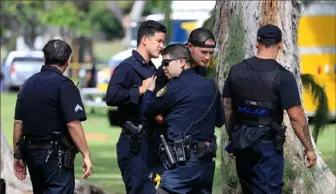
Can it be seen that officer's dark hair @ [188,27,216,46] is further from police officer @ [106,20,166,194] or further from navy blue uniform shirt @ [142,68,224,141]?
police officer @ [106,20,166,194]

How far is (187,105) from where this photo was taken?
26.0 feet

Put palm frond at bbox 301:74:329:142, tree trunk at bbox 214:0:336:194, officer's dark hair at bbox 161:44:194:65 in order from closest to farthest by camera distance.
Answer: officer's dark hair at bbox 161:44:194:65, tree trunk at bbox 214:0:336:194, palm frond at bbox 301:74:329:142

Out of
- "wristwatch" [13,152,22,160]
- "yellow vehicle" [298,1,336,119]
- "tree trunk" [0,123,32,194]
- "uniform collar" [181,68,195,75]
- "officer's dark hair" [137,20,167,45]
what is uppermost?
"officer's dark hair" [137,20,167,45]

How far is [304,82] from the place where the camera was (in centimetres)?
1344

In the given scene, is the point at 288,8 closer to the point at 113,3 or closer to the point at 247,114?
the point at 247,114

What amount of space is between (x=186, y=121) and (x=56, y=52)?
1229 millimetres

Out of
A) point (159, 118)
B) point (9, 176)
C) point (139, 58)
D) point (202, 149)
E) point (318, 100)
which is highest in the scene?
point (139, 58)

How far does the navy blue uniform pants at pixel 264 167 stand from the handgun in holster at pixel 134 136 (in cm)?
88

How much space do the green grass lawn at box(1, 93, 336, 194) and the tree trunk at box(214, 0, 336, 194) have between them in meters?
0.81

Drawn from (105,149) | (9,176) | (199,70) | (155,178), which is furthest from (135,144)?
(105,149)

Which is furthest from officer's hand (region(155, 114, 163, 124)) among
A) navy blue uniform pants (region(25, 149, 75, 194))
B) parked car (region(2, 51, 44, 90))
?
parked car (region(2, 51, 44, 90))

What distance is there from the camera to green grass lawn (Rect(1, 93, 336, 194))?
1422cm

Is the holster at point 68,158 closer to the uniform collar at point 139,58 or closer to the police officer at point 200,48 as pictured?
the police officer at point 200,48

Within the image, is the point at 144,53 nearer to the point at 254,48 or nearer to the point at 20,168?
the point at 20,168
